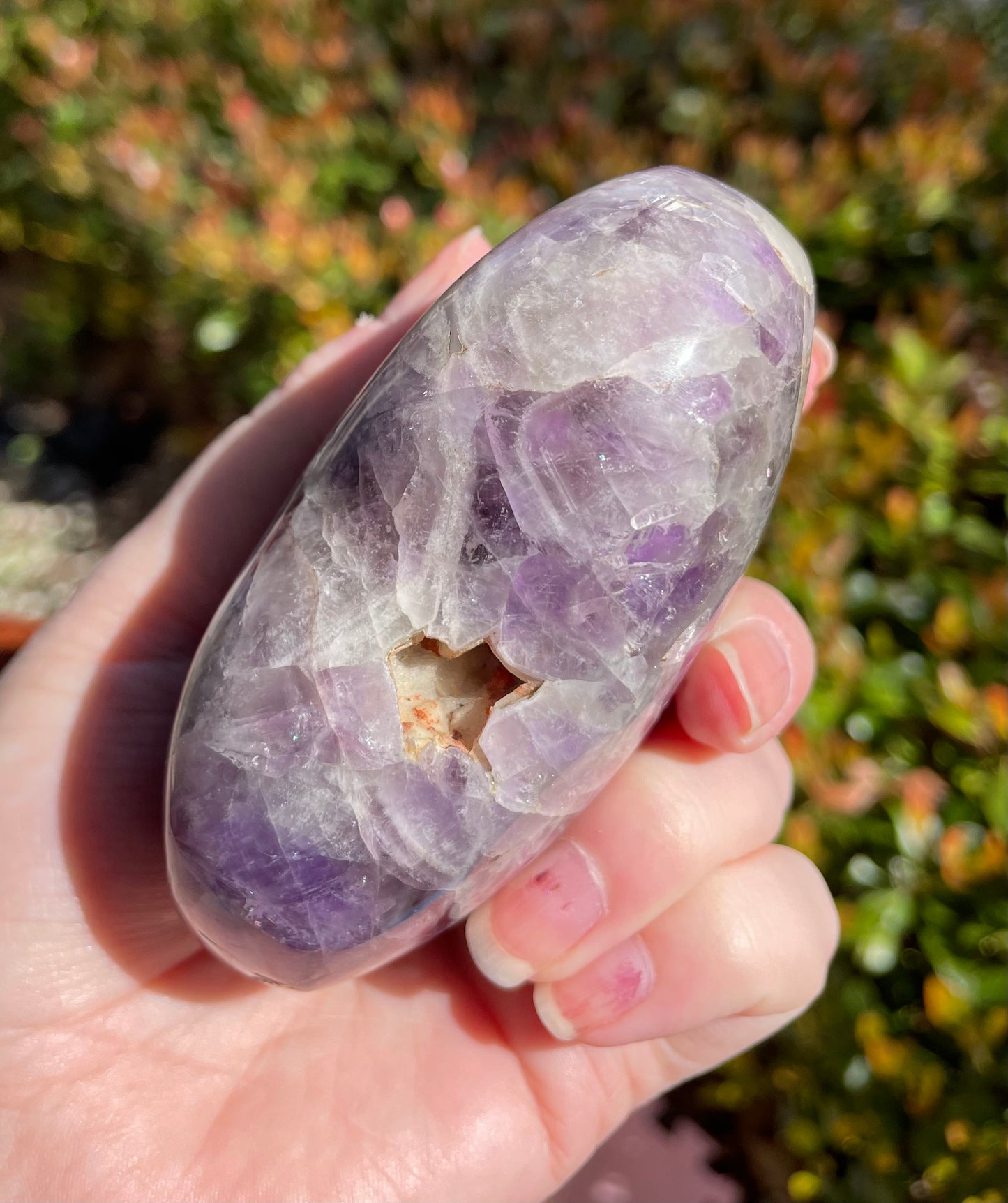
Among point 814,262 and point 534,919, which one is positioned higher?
point 534,919

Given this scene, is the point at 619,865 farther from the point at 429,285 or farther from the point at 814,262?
the point at 814,262

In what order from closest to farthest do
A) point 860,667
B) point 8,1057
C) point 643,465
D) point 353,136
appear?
point 643,465 < point 8,1057 < point 860,667 < point 353,136

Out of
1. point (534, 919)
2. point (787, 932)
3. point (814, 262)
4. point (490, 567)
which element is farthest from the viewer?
point (814, 262)

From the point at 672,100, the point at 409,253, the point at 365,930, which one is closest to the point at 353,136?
the point at 409,253

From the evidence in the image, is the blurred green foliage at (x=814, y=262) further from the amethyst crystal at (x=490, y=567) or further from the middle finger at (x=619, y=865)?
the amethyst crystal at (x=490, y=567)

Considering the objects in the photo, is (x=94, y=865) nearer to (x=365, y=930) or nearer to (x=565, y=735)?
(x=365, y=930)

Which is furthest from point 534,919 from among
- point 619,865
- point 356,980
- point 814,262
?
point 814,262
